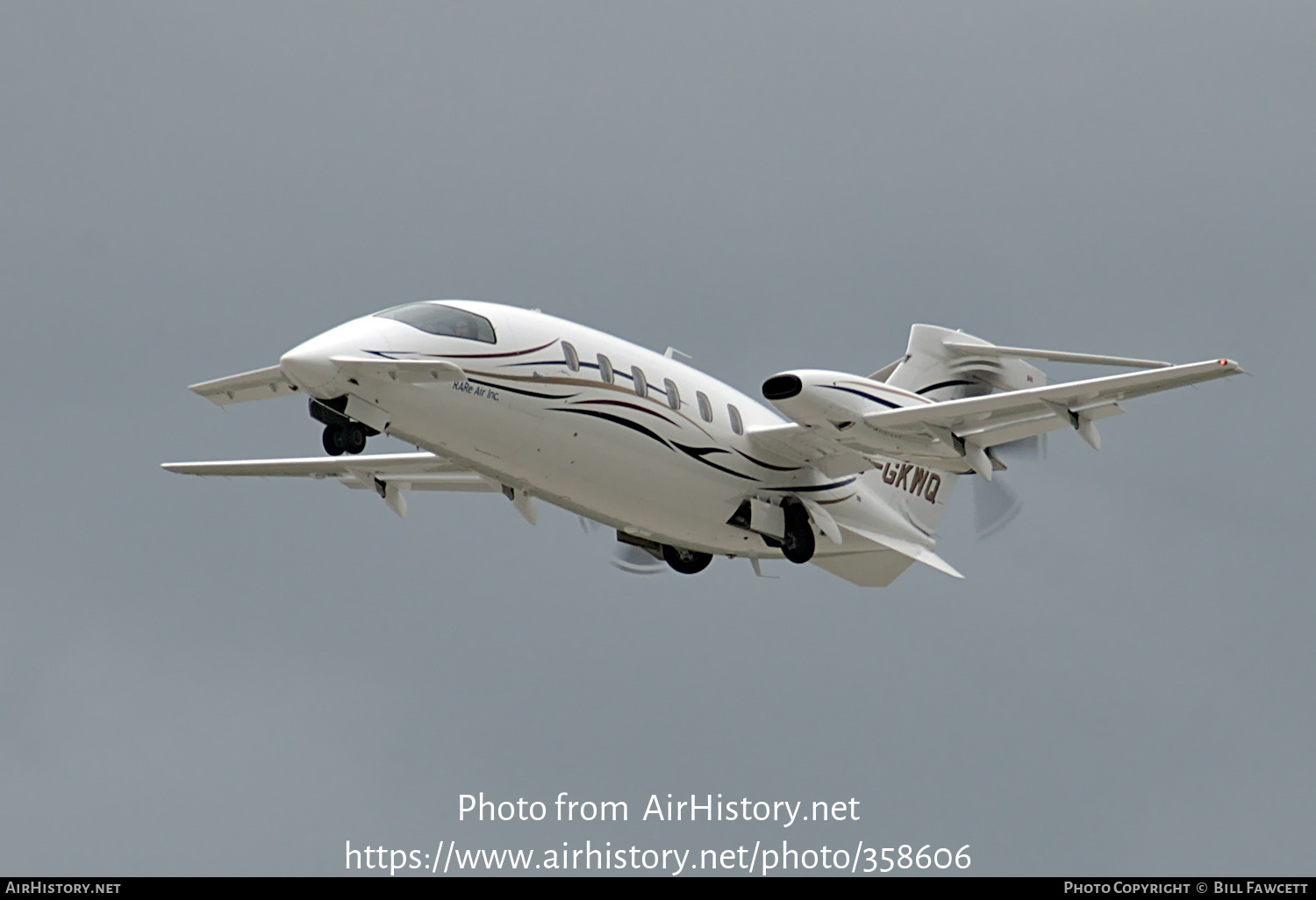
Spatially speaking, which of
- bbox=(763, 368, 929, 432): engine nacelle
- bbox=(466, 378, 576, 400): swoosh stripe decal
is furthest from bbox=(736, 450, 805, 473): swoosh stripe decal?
bbox=(466, 378, 576, 400): swoosh stripe decal

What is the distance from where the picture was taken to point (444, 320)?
22016 mm

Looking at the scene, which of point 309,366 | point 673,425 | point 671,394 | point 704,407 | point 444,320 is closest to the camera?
point 309,366

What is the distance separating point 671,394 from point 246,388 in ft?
21.3

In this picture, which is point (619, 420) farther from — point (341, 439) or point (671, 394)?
point (341, 439)

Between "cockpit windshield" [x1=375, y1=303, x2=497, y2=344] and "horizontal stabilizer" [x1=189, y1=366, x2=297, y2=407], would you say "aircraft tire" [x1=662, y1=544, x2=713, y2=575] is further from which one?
"horizontal stabilizer" [x1=189, y1=366, x2=297, y2=407]

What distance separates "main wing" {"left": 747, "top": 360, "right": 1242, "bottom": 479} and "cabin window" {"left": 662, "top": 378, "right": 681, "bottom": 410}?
5.61 ft

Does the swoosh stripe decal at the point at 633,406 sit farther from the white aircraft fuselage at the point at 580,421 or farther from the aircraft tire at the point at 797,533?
the aircraft tire at the point at 797,533

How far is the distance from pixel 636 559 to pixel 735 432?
4.11 m

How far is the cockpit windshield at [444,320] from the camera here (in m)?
21.8

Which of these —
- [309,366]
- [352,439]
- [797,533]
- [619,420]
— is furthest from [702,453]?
[309,366]

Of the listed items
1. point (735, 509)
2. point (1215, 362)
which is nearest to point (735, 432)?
point (735, 509)

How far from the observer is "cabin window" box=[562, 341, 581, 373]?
23.2 m

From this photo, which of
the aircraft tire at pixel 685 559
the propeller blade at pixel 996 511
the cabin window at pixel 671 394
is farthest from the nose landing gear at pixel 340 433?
the propeller blade at pixel 996 511

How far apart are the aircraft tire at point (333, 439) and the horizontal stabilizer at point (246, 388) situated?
95 cm
